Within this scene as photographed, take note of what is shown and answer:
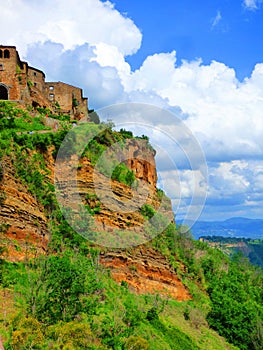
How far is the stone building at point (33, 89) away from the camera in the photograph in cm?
4606

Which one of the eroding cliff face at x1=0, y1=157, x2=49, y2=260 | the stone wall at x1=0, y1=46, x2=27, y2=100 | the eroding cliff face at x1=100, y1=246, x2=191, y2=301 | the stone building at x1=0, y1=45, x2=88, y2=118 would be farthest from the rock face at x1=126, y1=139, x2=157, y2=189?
the eroding cliff face at x1=0, y1=157, x2=49, y2=260

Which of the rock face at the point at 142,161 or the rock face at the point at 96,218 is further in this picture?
the rock face at the point at 142,161

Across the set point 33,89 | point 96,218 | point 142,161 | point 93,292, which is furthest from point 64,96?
point 93,292

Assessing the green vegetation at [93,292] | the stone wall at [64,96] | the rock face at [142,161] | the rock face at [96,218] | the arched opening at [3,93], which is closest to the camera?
the green vegetation at [93,292]

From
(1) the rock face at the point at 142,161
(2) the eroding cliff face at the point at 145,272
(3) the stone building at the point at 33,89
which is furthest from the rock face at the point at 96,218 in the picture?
(3) the stone building at the point at 33,89

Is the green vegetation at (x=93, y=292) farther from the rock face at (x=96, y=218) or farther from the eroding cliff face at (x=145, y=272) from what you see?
the eroding cliff face at (x=145, y=272)

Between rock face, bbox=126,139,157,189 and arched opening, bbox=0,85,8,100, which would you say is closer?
rock face, bbox=126,139,157,189

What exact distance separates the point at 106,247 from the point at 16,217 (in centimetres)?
865

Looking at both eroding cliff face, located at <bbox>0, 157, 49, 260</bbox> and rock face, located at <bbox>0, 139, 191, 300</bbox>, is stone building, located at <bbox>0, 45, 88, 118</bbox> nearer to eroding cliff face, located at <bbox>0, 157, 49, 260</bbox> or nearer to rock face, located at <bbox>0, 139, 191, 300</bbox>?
rock face, located at <bbox>0, 139, 191, 300</bbox>

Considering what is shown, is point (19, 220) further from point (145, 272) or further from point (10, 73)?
point (10, 73)

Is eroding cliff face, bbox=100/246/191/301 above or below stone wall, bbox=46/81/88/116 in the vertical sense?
below

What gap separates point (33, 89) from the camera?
4941 centimetres

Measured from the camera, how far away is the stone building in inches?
1813

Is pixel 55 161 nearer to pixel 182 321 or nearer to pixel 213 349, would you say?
pixel 182 321
